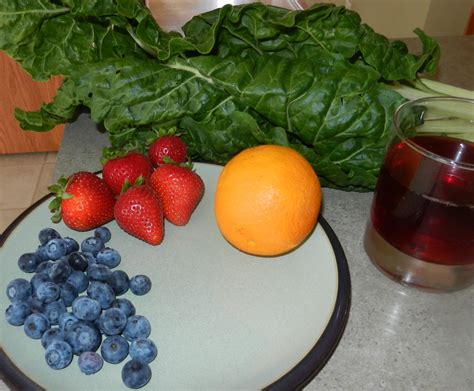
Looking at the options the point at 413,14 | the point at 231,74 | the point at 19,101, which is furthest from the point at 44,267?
the point at 413,14

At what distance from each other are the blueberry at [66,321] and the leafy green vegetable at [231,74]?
28 centimetres

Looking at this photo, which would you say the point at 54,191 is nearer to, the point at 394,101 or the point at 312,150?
the point at 312,150

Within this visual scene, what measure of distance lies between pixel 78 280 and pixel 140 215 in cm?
11

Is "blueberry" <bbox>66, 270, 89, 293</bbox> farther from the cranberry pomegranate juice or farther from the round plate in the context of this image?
the cranberry pomegranate juice

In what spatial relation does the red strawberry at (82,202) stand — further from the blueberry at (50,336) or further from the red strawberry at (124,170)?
the blueberry at (50,336)

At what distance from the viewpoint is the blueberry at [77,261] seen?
1.94 feet

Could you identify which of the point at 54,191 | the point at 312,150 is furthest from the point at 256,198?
the point at 54,191

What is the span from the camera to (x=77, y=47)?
737 millimetres

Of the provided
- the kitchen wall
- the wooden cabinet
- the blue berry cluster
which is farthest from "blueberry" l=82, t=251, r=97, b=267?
the kitchen wall

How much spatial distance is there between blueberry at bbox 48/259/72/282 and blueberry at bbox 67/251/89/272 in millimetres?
10

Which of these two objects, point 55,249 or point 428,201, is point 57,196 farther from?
point 428,201

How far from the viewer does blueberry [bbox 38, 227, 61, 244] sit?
632 mm

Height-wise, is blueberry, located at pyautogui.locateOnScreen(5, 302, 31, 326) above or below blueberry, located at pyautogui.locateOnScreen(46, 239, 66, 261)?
below

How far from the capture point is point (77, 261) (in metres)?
0.59
